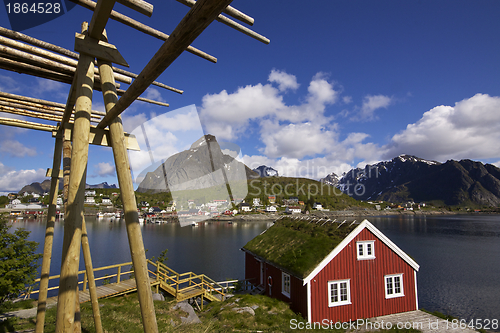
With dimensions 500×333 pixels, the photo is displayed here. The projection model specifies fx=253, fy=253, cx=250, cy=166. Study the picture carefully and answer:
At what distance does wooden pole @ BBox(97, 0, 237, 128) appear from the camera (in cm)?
246

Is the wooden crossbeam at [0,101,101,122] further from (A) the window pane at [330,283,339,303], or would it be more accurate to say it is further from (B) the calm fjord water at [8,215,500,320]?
(B) the calm fjord water at [8,215,500,320]

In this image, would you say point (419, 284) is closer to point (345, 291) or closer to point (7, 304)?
point (345, 291)

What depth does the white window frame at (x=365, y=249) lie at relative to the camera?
16.7 metres

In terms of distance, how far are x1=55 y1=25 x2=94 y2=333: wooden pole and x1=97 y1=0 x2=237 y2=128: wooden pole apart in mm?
1050

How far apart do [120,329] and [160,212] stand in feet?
464

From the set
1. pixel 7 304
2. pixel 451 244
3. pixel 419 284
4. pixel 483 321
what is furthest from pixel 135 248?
pixel 451 244

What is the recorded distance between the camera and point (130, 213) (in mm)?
3879

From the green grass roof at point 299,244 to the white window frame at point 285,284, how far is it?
2.26ft

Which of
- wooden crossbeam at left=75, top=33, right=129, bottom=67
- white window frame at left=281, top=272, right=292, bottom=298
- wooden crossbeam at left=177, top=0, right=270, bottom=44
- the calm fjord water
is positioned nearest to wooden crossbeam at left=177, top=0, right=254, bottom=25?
wooden crossbeam at left=177, top=0, right=270, bottom=44

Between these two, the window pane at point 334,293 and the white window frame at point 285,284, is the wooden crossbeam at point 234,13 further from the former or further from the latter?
the white window frame at point 285,284

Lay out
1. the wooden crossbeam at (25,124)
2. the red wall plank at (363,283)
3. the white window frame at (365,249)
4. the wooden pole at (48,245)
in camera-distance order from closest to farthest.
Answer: the wooden pole at (48,245)
the wooden crossbeam at (25,124)
the red wall plank at (363,283)
the white window frame at (365,249)

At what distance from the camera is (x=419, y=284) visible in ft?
104

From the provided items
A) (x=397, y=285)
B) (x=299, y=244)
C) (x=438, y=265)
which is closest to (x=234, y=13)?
(x=299, y=244)

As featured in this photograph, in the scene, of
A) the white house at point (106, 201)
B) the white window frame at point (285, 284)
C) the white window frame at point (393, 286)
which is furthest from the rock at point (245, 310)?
the white house at point (106, 201)
